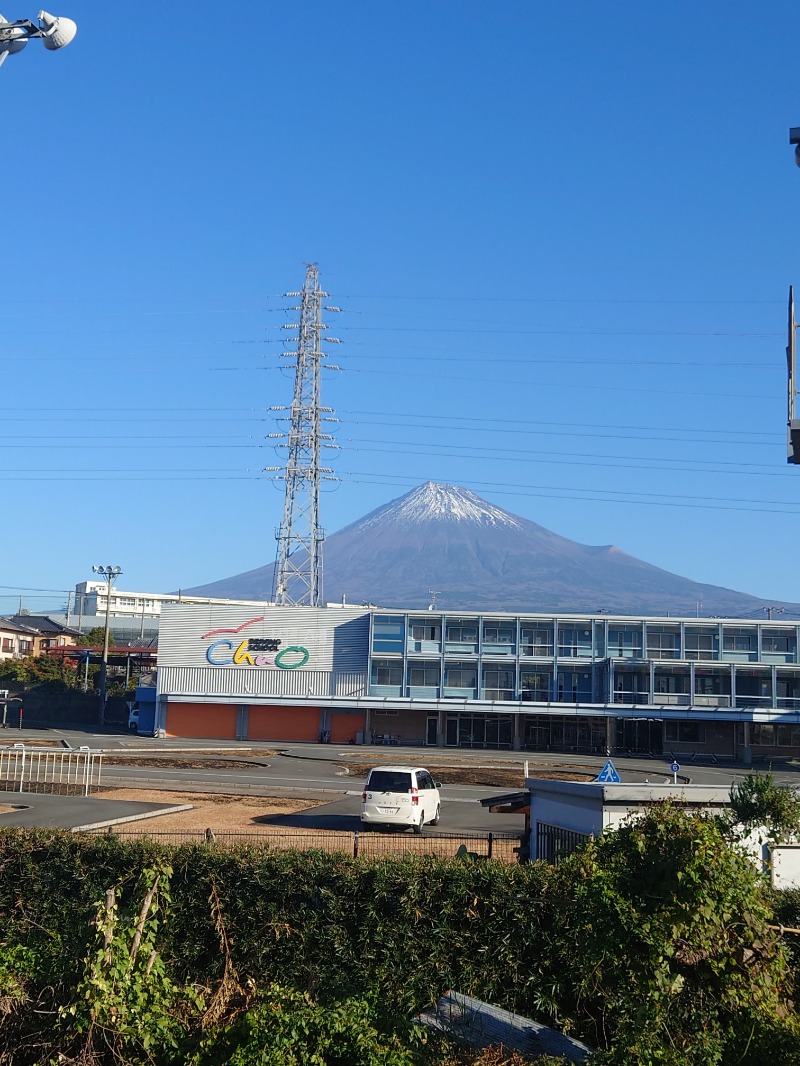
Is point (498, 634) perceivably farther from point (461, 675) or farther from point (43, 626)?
point (43, 626)

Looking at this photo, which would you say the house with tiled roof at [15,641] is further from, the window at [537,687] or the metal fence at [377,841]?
the metal fence at [377,841]

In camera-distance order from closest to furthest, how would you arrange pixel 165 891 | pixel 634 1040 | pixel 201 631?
pixel 634 1040 < pixel 165 891 < pixel 201 631

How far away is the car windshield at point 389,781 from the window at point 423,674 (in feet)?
131

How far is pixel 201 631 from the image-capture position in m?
68.1

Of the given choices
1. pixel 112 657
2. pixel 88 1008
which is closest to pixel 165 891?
pixel 88 1008

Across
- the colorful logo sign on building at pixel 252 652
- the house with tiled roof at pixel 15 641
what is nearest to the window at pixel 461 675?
the colorful logo sign on building at pixel 252 652

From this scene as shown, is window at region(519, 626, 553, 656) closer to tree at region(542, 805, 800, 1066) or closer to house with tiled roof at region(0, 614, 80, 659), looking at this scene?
house with tiled roof at region(0, 614, 80, 659)

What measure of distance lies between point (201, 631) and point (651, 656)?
95.6ft

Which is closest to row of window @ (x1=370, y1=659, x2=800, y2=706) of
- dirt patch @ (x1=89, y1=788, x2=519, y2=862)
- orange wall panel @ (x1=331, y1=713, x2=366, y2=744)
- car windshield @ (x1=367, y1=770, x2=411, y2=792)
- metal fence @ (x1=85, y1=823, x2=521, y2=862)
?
orange wall panel @ (x1=331, y1=713, x2=366, y2=744)

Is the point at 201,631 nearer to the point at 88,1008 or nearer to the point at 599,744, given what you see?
the point at 599,744

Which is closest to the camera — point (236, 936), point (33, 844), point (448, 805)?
point (236, 936)

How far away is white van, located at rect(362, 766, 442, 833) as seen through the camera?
83.1 ft

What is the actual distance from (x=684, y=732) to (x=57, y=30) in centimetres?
6016

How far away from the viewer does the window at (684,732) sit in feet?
209
